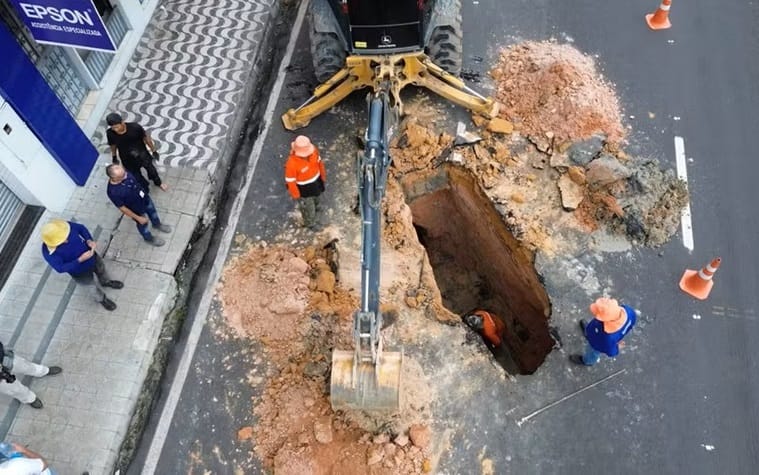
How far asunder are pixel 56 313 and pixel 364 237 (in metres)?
4.46

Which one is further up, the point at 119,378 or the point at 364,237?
the point at 364,237

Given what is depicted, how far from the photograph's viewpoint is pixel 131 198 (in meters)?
7.17

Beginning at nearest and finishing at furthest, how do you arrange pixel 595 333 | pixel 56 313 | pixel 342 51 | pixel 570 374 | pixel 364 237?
pixel 364 237, pixel 595 333, pixel 570 374, pixel 56 313, pixel 342 51

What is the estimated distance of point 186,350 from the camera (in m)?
7.63

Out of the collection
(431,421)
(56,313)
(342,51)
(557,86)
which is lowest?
(431,421)

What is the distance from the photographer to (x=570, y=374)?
285 inches

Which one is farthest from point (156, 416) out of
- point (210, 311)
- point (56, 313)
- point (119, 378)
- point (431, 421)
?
point (431, 421)

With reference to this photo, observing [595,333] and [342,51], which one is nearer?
[595,333]

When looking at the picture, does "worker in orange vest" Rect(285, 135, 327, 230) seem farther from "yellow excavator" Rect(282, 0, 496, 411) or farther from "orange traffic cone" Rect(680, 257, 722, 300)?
"orange traffic cone" Rect(680, 257, 722, 300)

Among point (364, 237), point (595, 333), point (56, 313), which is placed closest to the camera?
point (364, 237)

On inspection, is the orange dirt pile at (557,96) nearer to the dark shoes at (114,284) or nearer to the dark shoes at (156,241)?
the dark shoes at (156,241)

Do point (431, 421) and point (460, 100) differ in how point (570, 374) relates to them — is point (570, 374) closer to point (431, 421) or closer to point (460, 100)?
point (431, 421)

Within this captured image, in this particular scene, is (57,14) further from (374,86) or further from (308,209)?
(374,86)

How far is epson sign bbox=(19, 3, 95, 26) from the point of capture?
22.9ft
